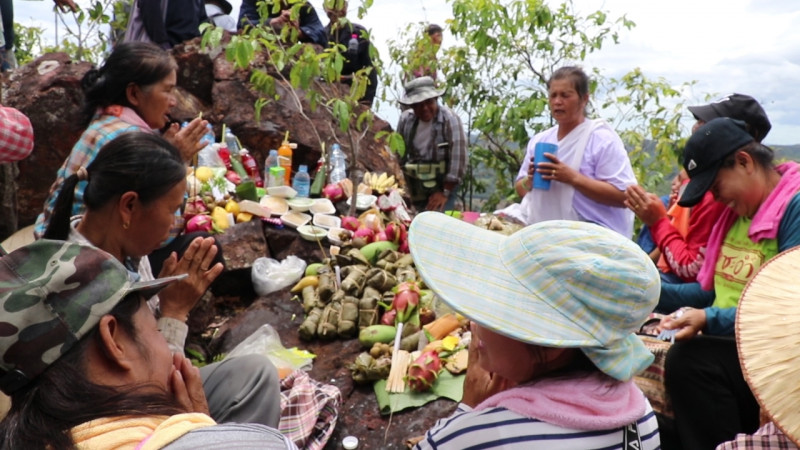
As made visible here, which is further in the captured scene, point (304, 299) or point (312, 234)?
point (312, 234)

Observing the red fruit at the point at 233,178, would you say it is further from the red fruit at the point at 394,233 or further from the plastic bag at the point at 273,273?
the red fruit at the point at 394,233

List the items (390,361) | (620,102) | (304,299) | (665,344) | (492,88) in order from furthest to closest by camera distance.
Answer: (492,88) → (620,102) → (304,299) → (390,361) → (665,344)

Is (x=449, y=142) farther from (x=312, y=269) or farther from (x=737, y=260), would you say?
(x=737, y=260)

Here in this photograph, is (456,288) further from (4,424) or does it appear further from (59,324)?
(4,424)

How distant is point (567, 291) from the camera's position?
1286 millimetres

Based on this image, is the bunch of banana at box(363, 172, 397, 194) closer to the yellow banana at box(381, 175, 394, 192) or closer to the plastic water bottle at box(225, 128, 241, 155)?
the yellow banana at box(381, 175, 394, 192)

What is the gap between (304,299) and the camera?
4.36 meters

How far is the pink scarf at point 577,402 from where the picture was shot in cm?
128

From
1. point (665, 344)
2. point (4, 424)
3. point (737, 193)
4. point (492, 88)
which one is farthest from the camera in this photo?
point (492, 88)

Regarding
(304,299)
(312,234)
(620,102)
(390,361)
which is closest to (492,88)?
(620,102)

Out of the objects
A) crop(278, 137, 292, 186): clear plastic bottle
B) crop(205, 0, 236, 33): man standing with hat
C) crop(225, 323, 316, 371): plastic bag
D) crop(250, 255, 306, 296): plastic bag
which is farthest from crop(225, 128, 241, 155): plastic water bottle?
crop(225, 323, 316, 371): plastic bag

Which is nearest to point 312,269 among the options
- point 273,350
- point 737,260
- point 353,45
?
point 273,350

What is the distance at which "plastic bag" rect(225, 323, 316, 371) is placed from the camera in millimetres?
3625

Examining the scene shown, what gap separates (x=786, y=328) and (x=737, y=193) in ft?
3.93
